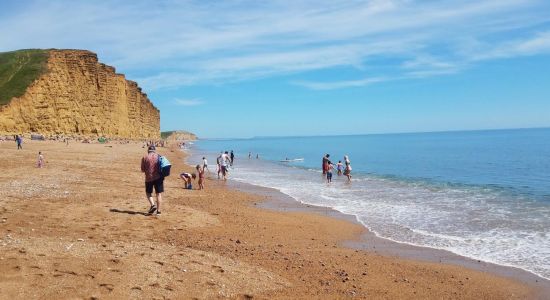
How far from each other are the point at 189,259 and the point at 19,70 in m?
59.9

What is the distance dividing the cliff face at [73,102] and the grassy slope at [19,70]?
77 centimetres

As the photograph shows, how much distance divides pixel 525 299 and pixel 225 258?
→ 5.20 meters

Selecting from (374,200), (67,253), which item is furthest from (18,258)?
(374,200)

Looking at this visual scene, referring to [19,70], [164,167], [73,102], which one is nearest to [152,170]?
[164,167]

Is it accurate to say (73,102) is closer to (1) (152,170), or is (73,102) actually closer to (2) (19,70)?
(2) (19,70)

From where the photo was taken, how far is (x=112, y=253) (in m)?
7.32

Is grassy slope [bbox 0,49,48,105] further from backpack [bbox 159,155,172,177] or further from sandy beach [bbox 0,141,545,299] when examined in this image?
backpack [bbox 159,155,172,177]

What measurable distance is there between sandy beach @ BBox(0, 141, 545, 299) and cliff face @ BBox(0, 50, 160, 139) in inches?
1711

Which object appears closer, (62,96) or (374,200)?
(374,200)

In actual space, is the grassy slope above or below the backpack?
above

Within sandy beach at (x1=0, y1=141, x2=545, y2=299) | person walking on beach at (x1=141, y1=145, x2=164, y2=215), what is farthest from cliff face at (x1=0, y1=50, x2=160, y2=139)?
person walking on beach at (x1=141, y1=145, x2=164, y2=215)

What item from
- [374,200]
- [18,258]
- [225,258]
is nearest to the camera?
[18,258]

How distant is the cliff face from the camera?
166ft

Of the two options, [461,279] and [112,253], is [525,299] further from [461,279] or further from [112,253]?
[112,253]
